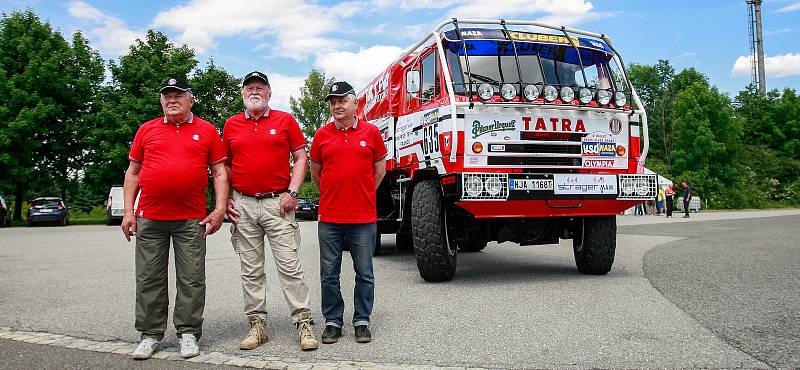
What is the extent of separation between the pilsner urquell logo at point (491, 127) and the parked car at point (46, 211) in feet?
85.1

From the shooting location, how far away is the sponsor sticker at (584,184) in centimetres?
684

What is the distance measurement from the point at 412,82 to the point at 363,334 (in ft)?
14.3

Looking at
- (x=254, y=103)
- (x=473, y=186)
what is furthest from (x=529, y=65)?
(x=254, y=103)

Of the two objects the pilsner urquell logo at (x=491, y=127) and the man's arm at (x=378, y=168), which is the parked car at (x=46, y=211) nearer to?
the pilsner urquell logo at (x=491, y=127)

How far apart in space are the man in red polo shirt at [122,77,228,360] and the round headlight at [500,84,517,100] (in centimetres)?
348

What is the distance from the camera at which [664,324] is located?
191 inches

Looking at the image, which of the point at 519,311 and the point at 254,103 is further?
the point at 519,311

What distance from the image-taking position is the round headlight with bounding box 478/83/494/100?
675 cm

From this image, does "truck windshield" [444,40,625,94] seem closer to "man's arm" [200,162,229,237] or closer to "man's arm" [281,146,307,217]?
"man's arm" [281,146,307,217]

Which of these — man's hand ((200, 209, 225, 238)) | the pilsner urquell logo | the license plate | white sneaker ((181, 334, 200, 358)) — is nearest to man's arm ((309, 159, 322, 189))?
man's hand ((200, 209, 225, 238))

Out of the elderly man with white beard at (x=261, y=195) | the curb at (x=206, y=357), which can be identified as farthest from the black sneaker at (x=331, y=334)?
the curb at (x=206, y=357)

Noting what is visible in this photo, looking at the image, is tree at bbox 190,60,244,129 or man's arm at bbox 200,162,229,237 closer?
man's arm at bbox 200,162,229,237

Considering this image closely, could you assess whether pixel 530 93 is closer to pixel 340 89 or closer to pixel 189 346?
pixel 340 89

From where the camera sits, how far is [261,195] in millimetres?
4477
